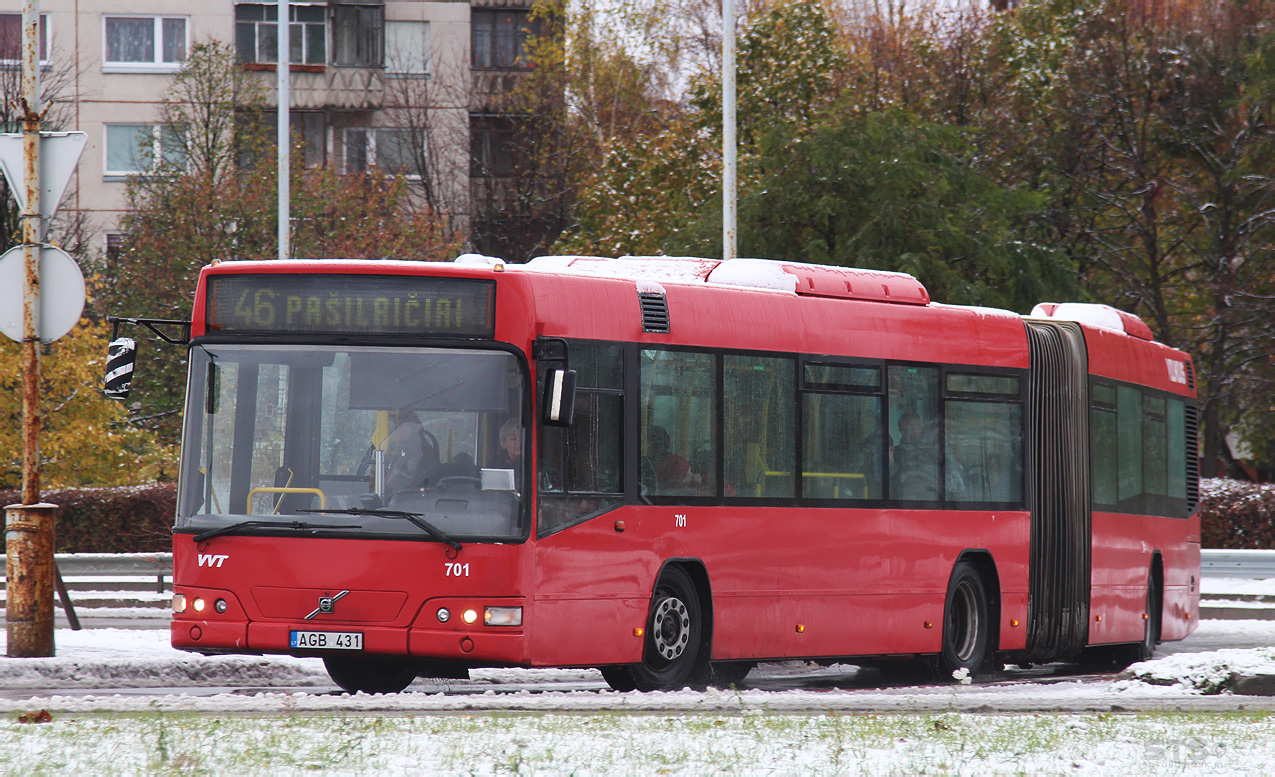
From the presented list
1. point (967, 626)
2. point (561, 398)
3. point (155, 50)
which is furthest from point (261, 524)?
point (155, 50)

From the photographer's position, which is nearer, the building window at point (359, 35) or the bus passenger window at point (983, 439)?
the bus passenger window at point (983, 439)

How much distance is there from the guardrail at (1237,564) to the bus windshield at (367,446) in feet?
47.8

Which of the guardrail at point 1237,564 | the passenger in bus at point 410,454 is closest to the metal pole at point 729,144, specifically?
the guardrail at point 1237,564

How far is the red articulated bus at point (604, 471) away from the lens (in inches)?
433

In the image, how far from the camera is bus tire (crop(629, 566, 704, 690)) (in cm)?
1202

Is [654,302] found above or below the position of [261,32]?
below

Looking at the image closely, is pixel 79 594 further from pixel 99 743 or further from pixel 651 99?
pixel 651 99

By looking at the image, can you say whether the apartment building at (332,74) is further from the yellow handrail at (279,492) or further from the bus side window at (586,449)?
the yellow handrail at (279,492)

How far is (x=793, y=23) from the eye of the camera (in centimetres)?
3859

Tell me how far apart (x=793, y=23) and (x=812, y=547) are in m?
26.6

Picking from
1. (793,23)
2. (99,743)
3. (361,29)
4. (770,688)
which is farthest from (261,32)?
(99,743)

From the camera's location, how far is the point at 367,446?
11000 mm

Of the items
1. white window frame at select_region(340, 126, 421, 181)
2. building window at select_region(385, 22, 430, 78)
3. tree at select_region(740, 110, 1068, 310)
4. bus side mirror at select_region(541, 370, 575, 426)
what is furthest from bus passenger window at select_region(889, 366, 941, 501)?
building window at select_region(385, 22, 430, 78)

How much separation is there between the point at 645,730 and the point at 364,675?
439 centimetres
